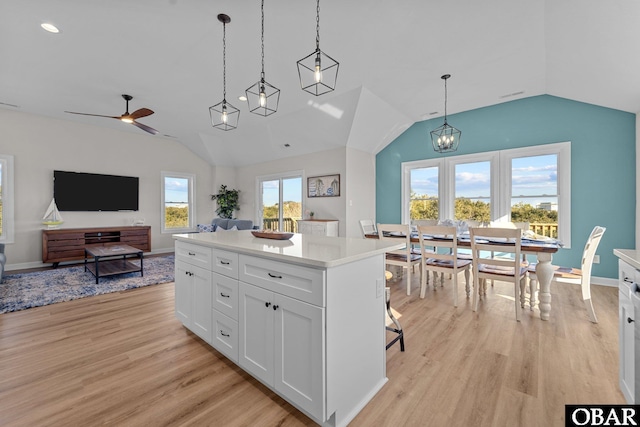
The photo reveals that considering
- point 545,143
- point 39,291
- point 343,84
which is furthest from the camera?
point 545,143

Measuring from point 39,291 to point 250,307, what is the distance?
3.97 m

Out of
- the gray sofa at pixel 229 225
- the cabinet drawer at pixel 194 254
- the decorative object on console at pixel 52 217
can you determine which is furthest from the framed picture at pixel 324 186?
the decorative object on console at pixel 52 217

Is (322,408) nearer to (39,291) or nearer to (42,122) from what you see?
(39,291)

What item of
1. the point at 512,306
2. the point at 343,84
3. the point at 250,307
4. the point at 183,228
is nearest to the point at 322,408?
the point at 250,307

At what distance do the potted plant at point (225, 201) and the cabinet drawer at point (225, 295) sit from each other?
636 centimetres

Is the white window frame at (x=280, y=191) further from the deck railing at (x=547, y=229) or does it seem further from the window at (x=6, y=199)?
the window at (x=6, y=199)

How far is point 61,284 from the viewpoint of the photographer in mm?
4105

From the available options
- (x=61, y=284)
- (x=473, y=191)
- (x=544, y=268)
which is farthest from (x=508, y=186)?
(x=61, y=284)

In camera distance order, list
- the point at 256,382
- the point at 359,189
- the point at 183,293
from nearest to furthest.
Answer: the point at 256,382
the point at 183,293
the point at 359,189

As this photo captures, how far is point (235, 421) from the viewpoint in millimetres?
1514

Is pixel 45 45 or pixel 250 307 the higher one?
pixel 45 45

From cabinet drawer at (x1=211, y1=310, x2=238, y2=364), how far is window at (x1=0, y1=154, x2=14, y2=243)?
5875 mm

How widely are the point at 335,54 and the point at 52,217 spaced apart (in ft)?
20.3

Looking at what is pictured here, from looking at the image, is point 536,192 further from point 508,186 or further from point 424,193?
point 424,193
